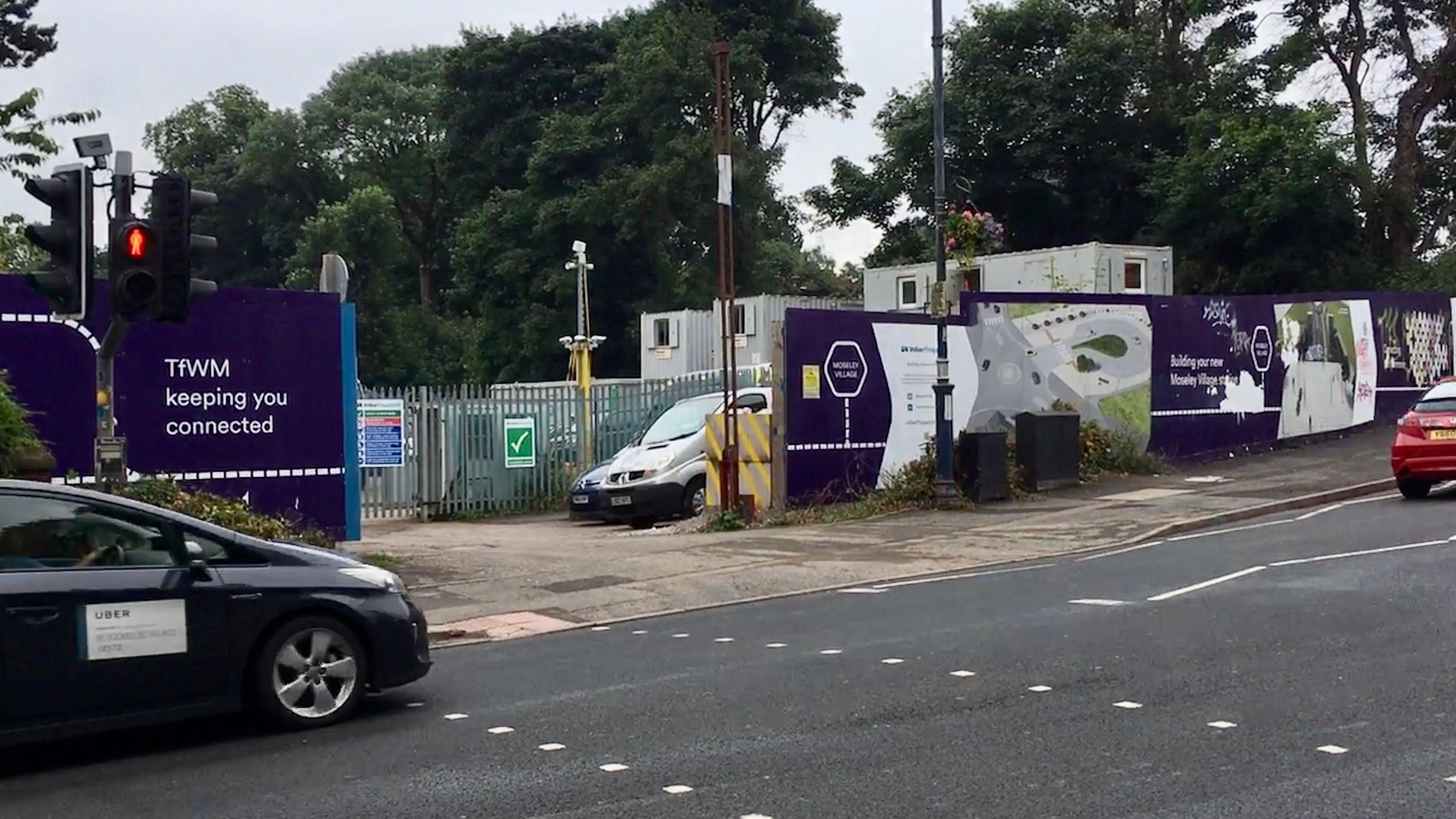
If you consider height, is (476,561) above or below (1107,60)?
below

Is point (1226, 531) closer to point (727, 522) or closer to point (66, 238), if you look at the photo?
point (727, 522)

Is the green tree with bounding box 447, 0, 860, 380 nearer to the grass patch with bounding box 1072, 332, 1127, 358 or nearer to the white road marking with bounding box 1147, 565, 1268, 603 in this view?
the grass patch with bounding box 1072, 332, 1127, 358

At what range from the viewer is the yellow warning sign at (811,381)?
20.5 metres

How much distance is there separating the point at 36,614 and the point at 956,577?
29.8 feet

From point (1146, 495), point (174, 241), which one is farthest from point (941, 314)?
point (174, 241)

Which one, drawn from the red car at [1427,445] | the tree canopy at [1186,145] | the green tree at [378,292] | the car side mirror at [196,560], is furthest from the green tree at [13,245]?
the tree canopy at [1186,145]

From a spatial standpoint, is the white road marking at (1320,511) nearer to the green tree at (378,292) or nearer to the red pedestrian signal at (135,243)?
the red pedestrian signal at (135,243)

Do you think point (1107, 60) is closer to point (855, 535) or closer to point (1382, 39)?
point (1382, 39)

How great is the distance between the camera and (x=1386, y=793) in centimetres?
652

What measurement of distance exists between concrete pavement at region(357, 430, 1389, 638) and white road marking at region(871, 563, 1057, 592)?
0.32m

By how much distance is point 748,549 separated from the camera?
55.2 feet

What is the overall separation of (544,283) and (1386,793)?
45.6 metres

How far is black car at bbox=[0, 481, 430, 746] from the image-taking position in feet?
25.1

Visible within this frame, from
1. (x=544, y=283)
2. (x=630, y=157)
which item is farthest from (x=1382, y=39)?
(x=544, y=283)
